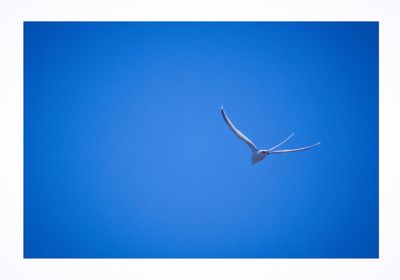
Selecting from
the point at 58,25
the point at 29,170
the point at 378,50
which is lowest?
the point at 29,170

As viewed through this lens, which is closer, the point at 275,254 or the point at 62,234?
the point at 62,234

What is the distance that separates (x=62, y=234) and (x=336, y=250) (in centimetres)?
1322

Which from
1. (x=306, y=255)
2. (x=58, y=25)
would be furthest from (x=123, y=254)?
(x=58, y=25)

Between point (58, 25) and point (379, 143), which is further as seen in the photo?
point (58, 25)

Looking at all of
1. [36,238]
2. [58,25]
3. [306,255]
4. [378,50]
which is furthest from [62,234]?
[378,50]

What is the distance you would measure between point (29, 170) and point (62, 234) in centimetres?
343

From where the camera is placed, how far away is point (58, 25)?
17.8 m

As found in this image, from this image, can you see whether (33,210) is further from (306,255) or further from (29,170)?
(306,255)

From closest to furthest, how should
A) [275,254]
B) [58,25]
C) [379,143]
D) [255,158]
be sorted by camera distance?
[379,143] < [255,158] < [58,25] < [275,254]

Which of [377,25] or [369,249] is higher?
[377,25]

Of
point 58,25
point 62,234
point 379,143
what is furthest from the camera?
point 62,234

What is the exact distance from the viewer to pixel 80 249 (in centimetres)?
2019

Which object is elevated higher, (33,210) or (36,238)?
(33,210)

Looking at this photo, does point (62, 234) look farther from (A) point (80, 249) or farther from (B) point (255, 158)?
(B) point (255, 158)
